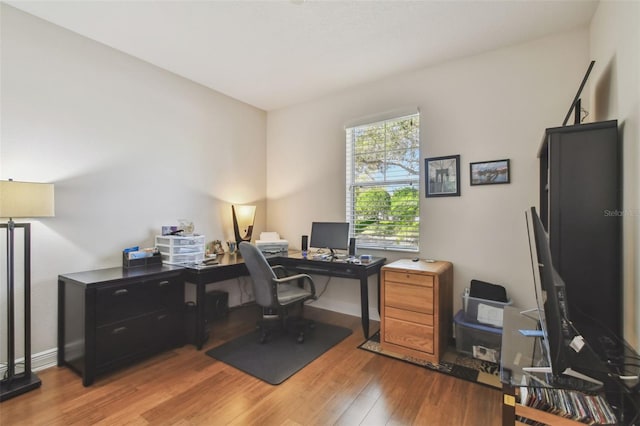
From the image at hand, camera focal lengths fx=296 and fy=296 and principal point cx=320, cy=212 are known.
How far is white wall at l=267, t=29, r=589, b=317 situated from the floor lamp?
2.73 metres

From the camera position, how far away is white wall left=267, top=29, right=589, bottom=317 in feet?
8.25

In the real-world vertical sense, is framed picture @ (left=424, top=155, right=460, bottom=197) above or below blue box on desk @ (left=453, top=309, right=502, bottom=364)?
above

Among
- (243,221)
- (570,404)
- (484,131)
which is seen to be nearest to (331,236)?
(243,221)

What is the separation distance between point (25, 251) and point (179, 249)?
3.53 ft

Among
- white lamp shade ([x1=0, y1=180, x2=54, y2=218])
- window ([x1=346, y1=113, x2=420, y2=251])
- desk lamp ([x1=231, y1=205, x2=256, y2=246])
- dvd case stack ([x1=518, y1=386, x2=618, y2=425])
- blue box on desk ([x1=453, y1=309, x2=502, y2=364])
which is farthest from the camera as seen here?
desk lamp ([x1=231, y1=205, x2=256, y2=246])

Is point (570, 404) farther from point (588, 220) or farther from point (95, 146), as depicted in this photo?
point (95, 146)

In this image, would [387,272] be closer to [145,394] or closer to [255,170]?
[145,394]

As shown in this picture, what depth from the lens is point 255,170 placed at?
4223 millimetres

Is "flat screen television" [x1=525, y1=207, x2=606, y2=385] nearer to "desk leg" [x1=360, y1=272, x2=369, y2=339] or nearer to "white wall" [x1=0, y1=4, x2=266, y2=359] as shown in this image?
"desk leg" [x1=360, y1=272, x2=369, y2=339]

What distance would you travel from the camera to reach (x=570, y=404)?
0.98 m

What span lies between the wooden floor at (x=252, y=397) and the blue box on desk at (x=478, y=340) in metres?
0.40

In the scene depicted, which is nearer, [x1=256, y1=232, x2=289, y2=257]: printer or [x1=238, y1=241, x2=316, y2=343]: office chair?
[x1=238, y1=241, x2=316, y2=343]: office chair

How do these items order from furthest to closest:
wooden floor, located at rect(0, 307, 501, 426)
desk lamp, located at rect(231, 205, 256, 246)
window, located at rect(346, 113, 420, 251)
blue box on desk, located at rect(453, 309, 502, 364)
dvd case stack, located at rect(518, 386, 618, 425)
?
desk lamp, located at rect(231, 205, 256, 246), window, located at rect(346, 113, 420, 251), blue box on desk, located at rect(453, 309, 502, 364), wooden floor, located at rect(0, 307, 501, 426), dvd case stack, located at rect(518, 386, 618, 425)

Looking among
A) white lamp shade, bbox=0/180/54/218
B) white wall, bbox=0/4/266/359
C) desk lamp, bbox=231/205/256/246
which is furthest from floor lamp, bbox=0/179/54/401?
desk lamp, bbox=231/205/256/246
